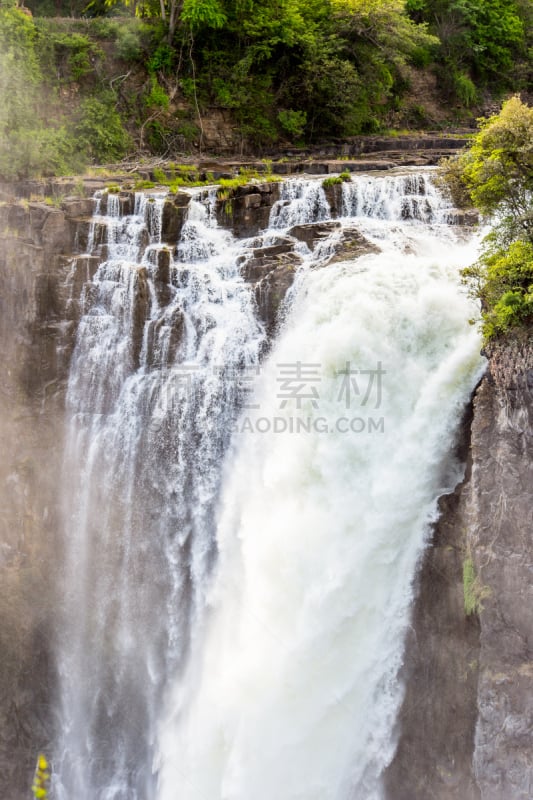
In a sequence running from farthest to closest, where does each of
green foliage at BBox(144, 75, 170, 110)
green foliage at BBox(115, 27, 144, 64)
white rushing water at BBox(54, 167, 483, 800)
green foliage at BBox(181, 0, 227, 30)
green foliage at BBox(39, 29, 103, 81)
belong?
green foliage at BBox(144, 75, 170, 110), green foliage at BBox(115, 27, 144, 64), green foliage at BBox(39, 29, 103, 81), green foliage at BBox(181, 0, 227, 30), white rushing water at BBox(54, 167, 483, 800)

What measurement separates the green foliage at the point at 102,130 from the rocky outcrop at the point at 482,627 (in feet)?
62.3

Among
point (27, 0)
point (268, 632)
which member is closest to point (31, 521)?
point (268, 632)

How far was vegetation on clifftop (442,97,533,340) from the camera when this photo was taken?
38.5ft

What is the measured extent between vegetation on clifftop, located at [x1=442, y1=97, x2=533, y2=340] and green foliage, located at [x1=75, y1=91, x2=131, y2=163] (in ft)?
55.9

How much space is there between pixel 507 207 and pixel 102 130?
18300mm

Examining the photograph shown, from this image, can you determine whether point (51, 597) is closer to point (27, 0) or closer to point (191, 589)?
point (191, 589)

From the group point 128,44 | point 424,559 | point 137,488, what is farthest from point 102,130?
point 424,559

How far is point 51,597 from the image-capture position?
698 inches

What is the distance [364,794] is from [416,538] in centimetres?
534

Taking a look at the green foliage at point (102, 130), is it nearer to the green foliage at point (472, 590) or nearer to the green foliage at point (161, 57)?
the green foliage at point (161, 57)

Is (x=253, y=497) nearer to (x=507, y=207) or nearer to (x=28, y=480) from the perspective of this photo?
(x=28, y=480)

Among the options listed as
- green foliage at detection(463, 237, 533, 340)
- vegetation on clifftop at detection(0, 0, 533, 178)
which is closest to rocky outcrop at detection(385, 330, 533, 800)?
green foliage at detection(463, 237, 533, 340)

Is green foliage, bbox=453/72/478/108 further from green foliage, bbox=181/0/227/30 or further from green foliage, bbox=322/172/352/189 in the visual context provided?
green foliage, bbox=322/172/352/189

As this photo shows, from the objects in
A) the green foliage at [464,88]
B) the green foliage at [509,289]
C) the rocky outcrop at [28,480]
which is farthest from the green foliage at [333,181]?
the green foliage at [464,88]
